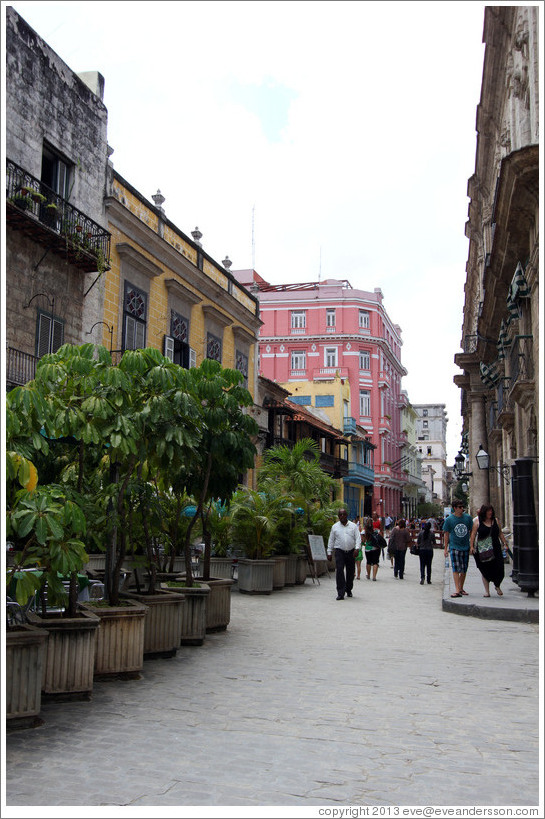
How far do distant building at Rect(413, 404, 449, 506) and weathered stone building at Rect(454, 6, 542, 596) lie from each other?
88.0m

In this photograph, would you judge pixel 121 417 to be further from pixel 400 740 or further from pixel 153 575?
pixel 400 740

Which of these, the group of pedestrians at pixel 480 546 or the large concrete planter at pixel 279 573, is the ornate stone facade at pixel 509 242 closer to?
the group of pedestrians at pixel 480 546

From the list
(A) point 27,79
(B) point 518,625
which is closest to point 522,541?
(B) point 518,625

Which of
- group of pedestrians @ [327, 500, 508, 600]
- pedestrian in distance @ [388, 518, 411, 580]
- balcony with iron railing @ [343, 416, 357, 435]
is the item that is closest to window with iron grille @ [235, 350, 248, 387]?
pedestrian in distance @ [388, 518, 411, 580]

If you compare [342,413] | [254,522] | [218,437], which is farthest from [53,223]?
[342,413]

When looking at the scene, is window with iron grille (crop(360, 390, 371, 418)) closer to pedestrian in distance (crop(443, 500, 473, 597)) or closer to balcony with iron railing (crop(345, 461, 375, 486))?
balcony with iron railing (crop(345, 461, 375, 486))

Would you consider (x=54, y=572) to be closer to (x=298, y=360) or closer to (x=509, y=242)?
(x=509, y=242)

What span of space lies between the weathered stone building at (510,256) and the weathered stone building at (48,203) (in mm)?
8572

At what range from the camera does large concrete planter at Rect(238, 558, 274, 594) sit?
13.7m

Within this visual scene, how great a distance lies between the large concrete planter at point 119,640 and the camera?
6.19m

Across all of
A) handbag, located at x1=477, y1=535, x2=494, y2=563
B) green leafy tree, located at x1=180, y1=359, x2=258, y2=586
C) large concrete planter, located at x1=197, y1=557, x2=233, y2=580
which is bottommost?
large concrete planter, located at x1=197, y1=557, x2=233, y2=580

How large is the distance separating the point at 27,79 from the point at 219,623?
11.6 m

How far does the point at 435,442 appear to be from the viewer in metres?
113

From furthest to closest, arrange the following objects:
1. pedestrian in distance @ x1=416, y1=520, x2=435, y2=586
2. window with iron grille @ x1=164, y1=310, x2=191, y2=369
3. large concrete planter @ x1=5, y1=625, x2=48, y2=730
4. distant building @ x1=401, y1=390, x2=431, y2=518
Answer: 1. distant building @ x1=401, y1=390, x2=431, y2=518
2. window with iron grille @ x1=164, y1=310, x2=191, y2=369
3. pedestrian in distance @ x1=416, y1=520, x2=435, y2=586
4. large concrete planter @ x1=5, y1=625, x2=48, y2=730
